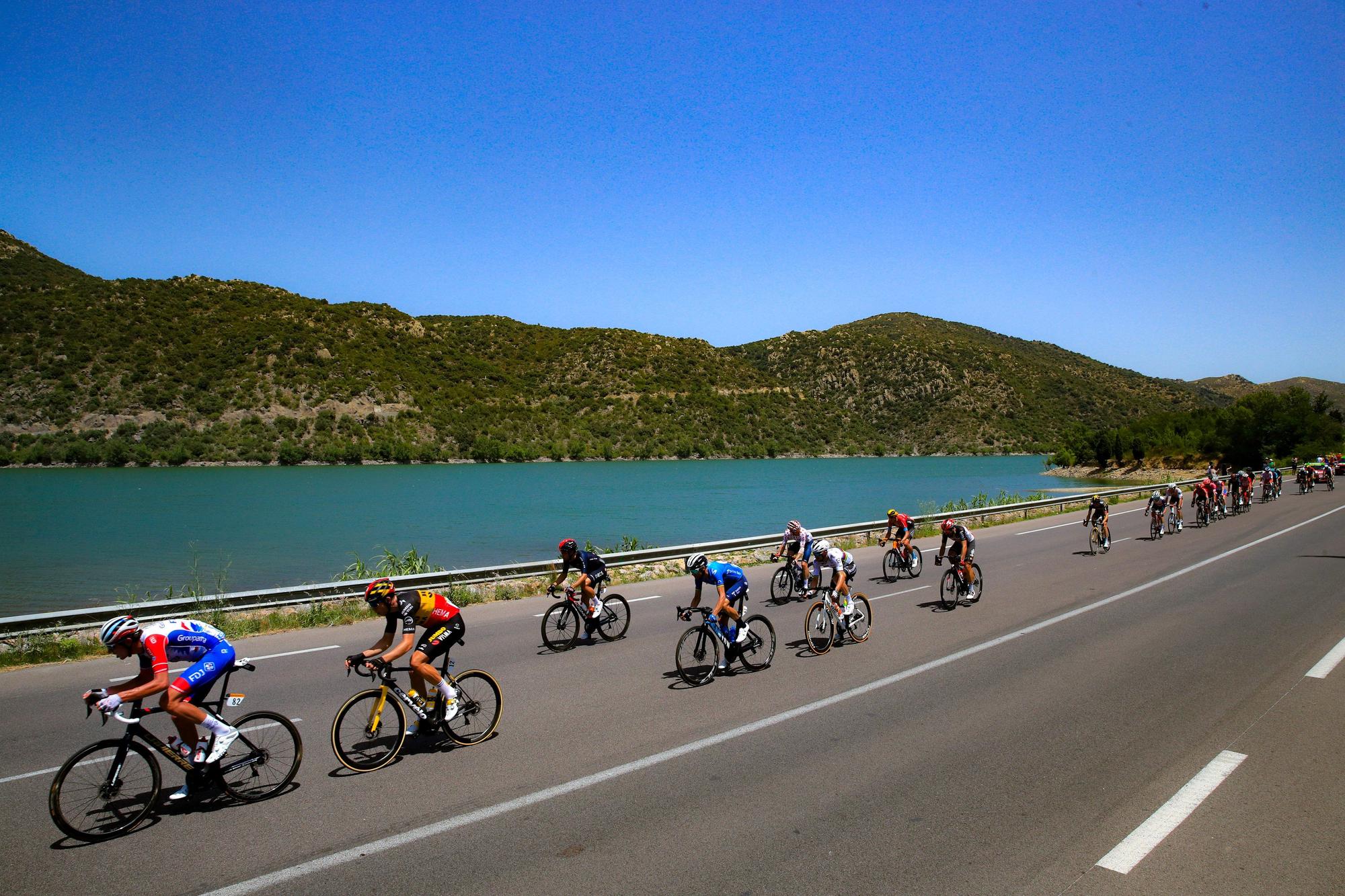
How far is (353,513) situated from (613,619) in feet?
145

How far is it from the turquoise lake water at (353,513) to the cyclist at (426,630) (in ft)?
56.0

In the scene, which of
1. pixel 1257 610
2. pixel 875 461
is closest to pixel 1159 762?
pixel 1257 610

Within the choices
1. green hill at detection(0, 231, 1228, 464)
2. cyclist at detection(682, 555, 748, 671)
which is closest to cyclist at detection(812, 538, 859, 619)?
cyclist at detection(682, 555, 748, 671)

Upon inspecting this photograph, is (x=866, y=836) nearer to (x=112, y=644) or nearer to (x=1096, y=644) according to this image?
(x=112, y=644)

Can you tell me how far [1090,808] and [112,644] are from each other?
6.65 m

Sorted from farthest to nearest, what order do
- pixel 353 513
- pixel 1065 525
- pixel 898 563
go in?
pixel 353 513
pixel 1065 525
pixel 898 563

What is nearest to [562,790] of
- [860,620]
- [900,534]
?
[860,620]

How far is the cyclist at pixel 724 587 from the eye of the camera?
29.7 feet

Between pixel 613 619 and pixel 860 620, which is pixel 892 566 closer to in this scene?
pixel 860 620

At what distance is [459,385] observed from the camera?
4473 inches

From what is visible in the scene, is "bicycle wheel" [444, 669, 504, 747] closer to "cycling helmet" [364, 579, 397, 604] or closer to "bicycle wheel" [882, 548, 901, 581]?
"cycling helmet" [364, 579, 397, 604]

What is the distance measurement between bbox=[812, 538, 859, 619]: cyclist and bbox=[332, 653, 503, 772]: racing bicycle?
519 cm

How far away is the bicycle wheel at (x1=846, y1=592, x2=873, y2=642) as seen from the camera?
11125 mm

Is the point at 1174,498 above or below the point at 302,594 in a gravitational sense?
above
